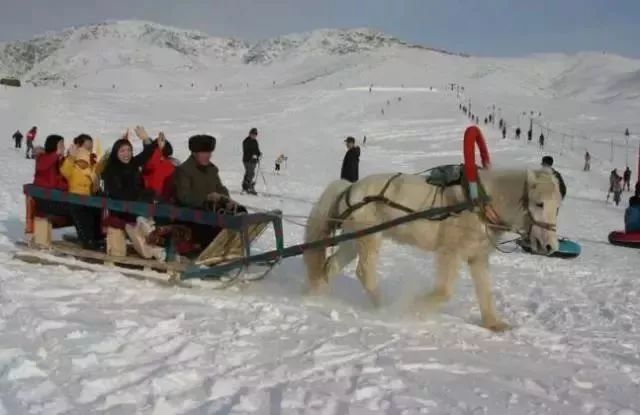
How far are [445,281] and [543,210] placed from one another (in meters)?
1.12

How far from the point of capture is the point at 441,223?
248 inches

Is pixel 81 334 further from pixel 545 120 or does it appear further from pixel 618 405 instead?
pixel 545 120

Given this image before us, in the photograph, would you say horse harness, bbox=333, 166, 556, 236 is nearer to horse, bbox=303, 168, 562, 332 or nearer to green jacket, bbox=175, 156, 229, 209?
horse, bbox=303, 168, 562, 332

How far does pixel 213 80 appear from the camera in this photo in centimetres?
14762

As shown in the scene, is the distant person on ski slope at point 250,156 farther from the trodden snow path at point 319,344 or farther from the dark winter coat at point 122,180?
the dark winter coat at point 122,180

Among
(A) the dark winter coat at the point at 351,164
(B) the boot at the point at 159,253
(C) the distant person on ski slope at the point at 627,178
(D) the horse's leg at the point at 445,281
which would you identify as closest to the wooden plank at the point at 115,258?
(B) the boot at the point at 159,253

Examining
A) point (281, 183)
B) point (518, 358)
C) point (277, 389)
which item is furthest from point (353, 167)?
point (277, 389)

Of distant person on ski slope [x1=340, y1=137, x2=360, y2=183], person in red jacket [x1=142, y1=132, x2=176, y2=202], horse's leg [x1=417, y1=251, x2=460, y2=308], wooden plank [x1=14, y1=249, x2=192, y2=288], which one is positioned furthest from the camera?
distant person on ski slope [x1=340, y1=137, x2=360, y2=183]

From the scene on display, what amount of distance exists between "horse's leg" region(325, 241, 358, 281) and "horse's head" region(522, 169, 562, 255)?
2.00 metres

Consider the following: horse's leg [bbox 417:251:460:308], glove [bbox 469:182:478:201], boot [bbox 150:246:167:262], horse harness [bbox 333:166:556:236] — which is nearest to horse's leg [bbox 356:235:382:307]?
horse harness [bbox 333:166:556:236]

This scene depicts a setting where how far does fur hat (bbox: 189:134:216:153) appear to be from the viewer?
736 centimetres

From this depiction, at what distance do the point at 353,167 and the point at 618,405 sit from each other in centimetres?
1053

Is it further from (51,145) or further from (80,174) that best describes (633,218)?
(51,145)

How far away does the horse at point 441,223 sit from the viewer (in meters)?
5.75
